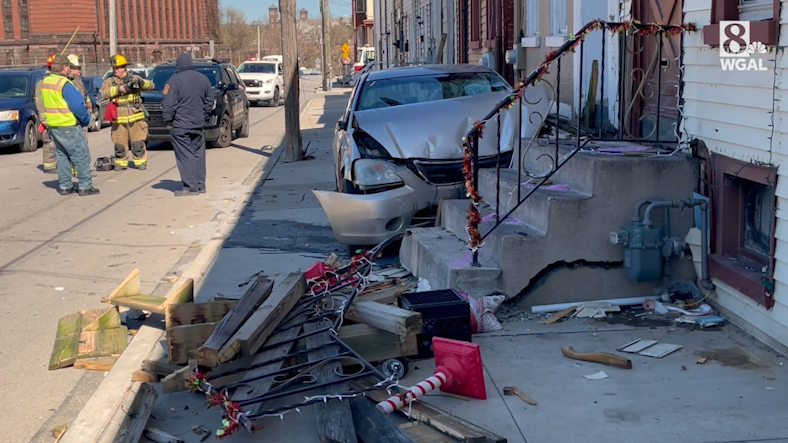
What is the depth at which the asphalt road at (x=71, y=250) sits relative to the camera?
205 inches

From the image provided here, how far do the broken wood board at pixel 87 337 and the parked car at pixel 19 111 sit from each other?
44.5ft

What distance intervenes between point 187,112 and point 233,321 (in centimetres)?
733

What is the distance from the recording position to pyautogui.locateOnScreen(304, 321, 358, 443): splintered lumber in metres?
3.91

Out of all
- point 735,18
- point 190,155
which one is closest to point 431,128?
point 735,18

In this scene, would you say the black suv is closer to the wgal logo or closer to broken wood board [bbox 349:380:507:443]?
the wgal logo

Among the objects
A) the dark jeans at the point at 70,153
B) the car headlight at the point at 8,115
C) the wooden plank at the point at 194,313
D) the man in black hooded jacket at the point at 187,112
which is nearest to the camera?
the wooden plank at the point at 194,313

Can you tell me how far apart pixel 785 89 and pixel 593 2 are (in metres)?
4.89

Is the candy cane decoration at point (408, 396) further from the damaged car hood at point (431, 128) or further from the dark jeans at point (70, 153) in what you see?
the dark jeans at point (70, 153)

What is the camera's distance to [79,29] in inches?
1954

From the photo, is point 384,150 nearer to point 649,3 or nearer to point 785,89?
point 649,3

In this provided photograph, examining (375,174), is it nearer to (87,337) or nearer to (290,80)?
(87,337)

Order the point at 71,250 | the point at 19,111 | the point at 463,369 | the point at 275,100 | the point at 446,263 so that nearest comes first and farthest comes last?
1. the point at 463,369
2. the point at 446,263
3. the point at 71,250
4. the point at 19,111
5. the point at 275,100

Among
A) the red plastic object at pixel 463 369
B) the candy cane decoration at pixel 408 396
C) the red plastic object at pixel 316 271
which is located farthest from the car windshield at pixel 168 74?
the candy cane decoration at pixel 408 396

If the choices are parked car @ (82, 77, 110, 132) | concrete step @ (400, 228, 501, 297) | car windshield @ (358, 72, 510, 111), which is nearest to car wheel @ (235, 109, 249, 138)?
parked car @ (82, 77, 110, 132)
